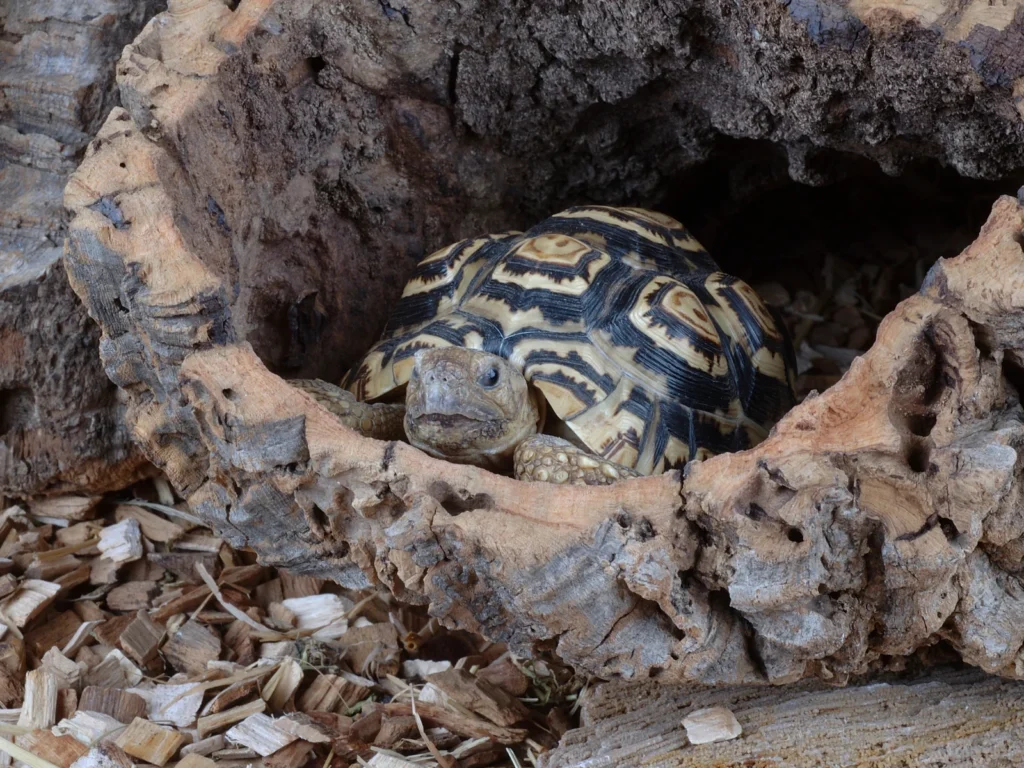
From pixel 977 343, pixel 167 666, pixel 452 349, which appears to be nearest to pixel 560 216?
pixel 452 349

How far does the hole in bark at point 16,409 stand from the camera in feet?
8.73

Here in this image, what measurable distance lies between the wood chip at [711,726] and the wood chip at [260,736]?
0.79 metres

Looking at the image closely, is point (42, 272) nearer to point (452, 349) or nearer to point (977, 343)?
point (452, 349)

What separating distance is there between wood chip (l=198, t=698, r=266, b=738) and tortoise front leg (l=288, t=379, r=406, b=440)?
62 cm

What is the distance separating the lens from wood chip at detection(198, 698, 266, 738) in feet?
6.98

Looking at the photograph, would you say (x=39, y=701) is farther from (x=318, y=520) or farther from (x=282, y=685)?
(x=318, y=520)

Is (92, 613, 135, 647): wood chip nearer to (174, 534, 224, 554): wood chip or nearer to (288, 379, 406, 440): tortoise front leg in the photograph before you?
(174, 534, 224, 554): wood chip

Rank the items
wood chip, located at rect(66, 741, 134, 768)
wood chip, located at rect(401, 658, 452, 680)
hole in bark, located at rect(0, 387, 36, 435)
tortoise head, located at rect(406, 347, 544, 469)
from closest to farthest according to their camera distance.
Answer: wood chip, located at rect(66, 741, 134, 768)
tortoise head, located at rect(406, 347, 544, 469)
wood chip, located at rect(401, 658, 452, 680)
hole in bark, located at rect(0, 387, 36, 435)

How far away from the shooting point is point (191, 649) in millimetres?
2383

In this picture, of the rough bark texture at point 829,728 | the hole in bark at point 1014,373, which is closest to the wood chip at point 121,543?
the rough bark texture at point 829,728

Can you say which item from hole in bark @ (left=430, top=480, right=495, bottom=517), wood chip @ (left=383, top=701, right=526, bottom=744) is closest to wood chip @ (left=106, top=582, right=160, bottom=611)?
wood chip @ (left=383, top=701, right=526, bottom=744)

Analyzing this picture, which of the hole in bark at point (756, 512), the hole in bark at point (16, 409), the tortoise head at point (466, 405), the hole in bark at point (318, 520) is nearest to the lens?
the hole in bark at point (756, 512)

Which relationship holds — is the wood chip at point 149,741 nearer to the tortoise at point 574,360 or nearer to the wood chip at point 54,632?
the wood chip at point 54,632

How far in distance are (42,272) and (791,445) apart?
1.91 meters
